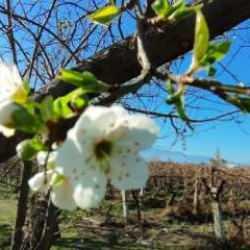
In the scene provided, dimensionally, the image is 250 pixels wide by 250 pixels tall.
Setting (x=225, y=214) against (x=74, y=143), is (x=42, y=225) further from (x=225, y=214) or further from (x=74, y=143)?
(x=225, y=214)

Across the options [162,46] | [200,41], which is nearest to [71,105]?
[200,41]

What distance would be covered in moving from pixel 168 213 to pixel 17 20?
26.0 feet

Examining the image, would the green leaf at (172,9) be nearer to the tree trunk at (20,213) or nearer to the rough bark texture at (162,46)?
the rough bark texture at (162,46)

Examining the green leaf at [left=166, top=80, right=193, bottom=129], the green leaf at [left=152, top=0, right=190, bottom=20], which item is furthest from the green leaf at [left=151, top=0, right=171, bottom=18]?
the green leaf at [left=166, top=80, right=193, bottom=129]

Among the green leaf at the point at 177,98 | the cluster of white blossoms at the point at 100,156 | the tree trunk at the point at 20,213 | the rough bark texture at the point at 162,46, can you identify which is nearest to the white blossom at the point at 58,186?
the cluster of white blossoms at the point at 100,156

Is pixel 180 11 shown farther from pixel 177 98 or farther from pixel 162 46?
pixel 162 46

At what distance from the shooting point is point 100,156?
483mm

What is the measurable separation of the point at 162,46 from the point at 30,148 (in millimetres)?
697

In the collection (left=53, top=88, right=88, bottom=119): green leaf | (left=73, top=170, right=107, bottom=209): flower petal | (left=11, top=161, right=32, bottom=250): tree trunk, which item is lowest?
(left=73, top=170, right=107, bottom=209): flower petal

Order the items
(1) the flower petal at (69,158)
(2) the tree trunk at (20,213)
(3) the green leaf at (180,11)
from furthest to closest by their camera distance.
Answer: (2) the tree trunk at (20,213), (3) the green leaf at (180,11), (1) the flower petal at (69,158)

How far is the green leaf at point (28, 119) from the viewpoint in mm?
497

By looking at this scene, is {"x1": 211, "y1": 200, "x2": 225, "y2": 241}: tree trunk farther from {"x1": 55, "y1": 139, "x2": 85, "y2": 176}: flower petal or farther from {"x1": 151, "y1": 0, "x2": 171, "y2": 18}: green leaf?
{"x1": 55, "y1": 139, "x2": 85, "y2": 176}: flower petal

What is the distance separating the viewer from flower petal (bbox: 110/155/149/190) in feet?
1.60

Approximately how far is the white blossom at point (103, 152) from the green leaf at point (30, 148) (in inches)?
2.0
